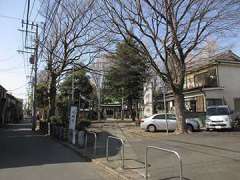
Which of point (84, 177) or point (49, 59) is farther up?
point (49, 59)

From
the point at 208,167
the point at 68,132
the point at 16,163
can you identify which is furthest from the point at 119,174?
the point at 68,132

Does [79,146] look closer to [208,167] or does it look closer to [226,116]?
[208,167]

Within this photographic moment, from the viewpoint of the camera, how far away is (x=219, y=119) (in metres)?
26.9

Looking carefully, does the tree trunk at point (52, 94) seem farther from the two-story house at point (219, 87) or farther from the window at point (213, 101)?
the window at point (213, 101)

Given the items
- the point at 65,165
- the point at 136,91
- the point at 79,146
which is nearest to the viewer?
the point at 65,165

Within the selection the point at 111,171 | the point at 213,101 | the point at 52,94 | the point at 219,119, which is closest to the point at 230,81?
the point at 213,101

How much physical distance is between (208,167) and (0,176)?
6077 mm

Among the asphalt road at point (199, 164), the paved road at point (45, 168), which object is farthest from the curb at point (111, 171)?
the asphalt road at point (199, 164)

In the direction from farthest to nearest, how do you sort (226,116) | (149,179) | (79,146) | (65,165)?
(226,116) < (79,146) < (65,165) < (149,179)

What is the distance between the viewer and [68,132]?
23.8m

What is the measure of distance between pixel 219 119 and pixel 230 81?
11171 millimetres

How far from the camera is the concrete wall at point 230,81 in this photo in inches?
1441

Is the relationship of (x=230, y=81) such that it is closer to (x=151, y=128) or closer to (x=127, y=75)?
(x=151, y=128)

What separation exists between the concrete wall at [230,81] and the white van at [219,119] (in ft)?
29.1
